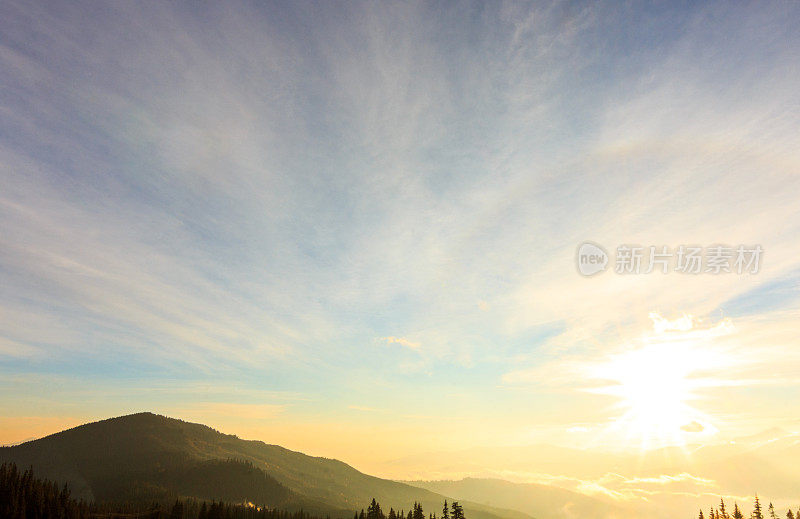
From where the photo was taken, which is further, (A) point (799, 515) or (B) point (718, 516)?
(B) point (718, 516)

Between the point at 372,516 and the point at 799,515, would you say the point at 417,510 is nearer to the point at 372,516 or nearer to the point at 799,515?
the point at 372,516

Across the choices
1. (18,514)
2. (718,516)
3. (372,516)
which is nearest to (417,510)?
(372,516)

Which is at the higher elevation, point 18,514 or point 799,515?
point 799,515

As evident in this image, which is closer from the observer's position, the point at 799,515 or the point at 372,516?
the point at 799,515

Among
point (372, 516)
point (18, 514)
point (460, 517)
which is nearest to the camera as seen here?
point (460, 517)

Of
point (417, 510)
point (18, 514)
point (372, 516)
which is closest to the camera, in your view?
point (417, 510)

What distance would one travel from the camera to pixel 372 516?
137 metres

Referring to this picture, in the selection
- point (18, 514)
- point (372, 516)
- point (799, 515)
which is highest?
point (799, 515)

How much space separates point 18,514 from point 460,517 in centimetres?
22515

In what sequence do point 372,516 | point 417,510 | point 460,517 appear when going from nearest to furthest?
point 460,517
point 417,510
point 372,516

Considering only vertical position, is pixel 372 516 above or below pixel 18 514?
above

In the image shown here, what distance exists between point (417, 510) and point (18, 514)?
207 m

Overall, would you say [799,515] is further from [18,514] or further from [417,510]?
[18,514]

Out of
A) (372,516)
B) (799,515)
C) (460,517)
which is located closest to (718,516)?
(799,515)
